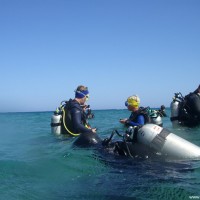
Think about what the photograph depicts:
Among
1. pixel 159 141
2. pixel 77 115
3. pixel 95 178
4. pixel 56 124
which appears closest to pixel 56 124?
pixel 56 124

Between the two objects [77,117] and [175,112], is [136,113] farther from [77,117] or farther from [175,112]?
[175,112]

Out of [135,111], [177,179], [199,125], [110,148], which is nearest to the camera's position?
[177,179]

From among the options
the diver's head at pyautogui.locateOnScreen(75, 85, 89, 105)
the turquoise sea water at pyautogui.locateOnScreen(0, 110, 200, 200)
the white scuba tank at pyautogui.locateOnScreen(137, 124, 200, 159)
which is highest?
the diver's head at pyautogui.locateOnScreen(75, 85, 89, 105)

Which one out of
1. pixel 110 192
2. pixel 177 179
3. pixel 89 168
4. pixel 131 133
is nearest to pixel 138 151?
pixel 131 133

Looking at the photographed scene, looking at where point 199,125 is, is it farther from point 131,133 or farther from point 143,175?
point 143,175

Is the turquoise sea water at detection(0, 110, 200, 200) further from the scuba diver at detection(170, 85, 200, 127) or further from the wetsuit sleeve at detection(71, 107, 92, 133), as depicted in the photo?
the scuba diver at detection(170, 85, 200, 127)

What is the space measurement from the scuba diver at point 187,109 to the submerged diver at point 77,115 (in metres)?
5.13

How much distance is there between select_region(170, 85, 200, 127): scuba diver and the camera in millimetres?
12133

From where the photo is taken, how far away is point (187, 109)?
12594 millimetres

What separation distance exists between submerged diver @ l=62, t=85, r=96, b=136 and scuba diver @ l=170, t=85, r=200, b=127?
513 cm

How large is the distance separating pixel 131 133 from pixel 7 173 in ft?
7.85

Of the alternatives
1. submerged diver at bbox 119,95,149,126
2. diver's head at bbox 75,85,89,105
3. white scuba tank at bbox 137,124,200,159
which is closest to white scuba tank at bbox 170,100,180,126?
diver's head at bbox 75,85,89,105

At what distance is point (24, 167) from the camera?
20.8 feet

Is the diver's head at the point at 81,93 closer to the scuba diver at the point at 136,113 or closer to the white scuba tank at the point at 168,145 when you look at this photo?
the scuba diver at the point at 136,113
